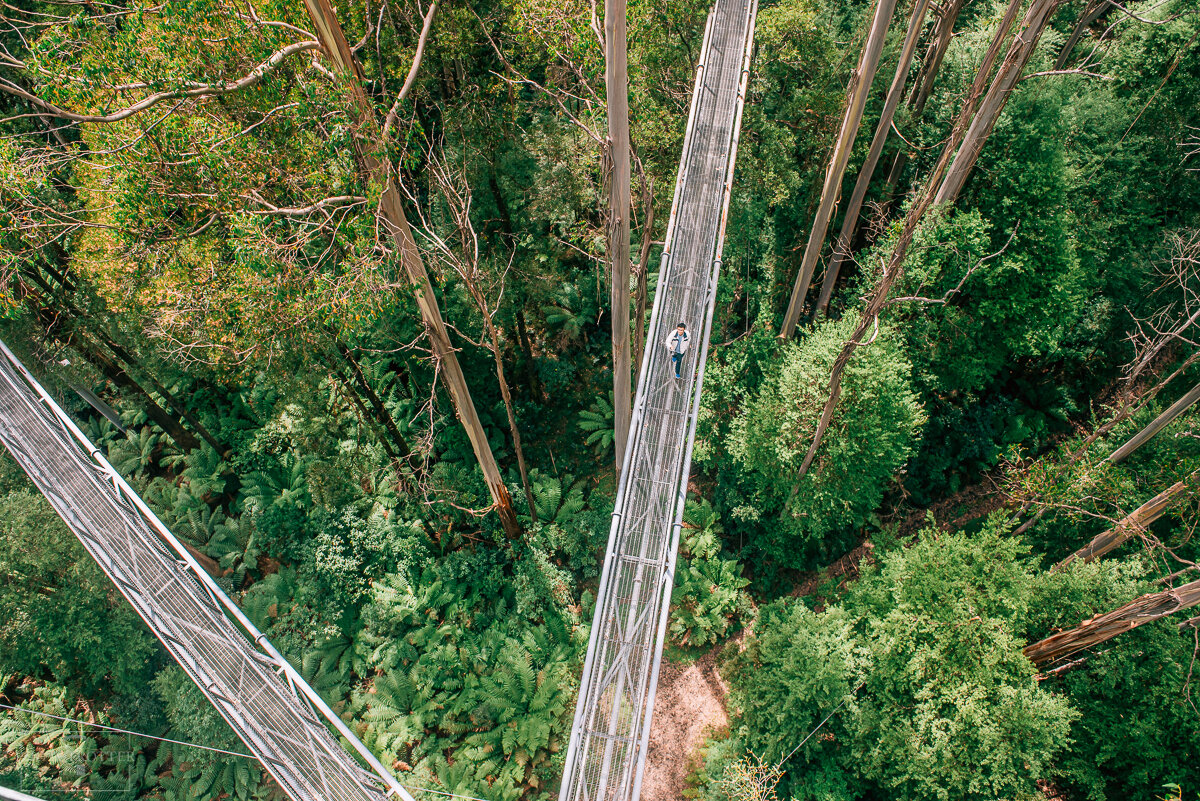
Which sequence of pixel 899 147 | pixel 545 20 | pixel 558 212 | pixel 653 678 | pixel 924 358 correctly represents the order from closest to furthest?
pixel 653 678, pixel 545 20, pixel 558 212, pixel 924 358, pixel 899 147

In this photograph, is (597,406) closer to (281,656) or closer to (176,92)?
(281,656)

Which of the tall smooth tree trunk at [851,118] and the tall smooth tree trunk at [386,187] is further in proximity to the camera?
the tall smooth tree trunk at [851,118]

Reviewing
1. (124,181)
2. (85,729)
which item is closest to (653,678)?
(124,181)

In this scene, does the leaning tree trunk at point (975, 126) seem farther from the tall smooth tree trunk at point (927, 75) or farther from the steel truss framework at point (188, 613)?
the steel truss framework at point (188, 613)

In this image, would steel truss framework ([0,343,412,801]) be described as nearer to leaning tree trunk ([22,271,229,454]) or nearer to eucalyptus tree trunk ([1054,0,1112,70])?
leaning tree trunk ([22,271,229,454])

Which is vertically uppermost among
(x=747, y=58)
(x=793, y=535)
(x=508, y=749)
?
(x=747, y=58)

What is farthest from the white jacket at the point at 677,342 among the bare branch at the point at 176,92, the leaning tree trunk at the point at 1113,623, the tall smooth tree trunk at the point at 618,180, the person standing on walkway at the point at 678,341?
the leaning tree trunk at the point at 1113,623

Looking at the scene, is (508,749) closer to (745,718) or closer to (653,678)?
(745,718)

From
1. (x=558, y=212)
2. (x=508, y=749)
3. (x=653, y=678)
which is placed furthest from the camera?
(x=558, y=212)
